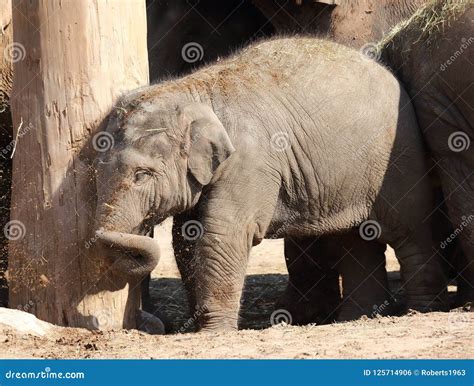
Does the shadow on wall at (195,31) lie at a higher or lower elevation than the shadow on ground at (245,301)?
higher

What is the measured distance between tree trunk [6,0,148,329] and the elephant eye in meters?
0.28

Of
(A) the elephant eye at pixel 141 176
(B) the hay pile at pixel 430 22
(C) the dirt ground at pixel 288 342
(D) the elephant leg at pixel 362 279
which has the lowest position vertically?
(C) the dirt ground at pixel 288 342

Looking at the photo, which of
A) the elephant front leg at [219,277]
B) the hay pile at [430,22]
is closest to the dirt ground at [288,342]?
the elephant front leg at [219,277]

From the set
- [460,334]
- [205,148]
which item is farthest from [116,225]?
[460,334]

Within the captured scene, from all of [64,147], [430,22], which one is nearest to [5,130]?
[64,147]

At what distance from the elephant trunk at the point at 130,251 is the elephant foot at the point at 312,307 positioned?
7.33 ft

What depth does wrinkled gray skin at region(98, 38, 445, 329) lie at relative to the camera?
796cm

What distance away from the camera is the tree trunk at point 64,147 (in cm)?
775

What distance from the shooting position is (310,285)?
32.2 ft

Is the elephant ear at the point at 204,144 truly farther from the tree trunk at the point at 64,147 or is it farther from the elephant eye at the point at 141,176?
the tree trunk at the point at 64,147

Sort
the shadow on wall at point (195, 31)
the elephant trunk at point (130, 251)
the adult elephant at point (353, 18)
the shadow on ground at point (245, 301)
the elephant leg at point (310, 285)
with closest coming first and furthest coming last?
the elephant trunk at point (130, 251), the shadow on ground at point (245, 301), the elephant leg at point (310, 285), the adult elephant at point (353, 18), the shadow on wall at point (195, 31)

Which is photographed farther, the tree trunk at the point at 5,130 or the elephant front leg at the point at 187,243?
the tree trunk at the point at 5,130

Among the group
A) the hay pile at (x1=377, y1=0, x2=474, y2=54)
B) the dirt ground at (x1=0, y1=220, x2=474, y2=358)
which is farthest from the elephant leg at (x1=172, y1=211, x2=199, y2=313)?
the hay pile at (x1=377, y1=0, x2=474, y2=54)

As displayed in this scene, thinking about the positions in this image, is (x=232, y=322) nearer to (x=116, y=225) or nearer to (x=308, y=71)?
(x=116, y=225)
